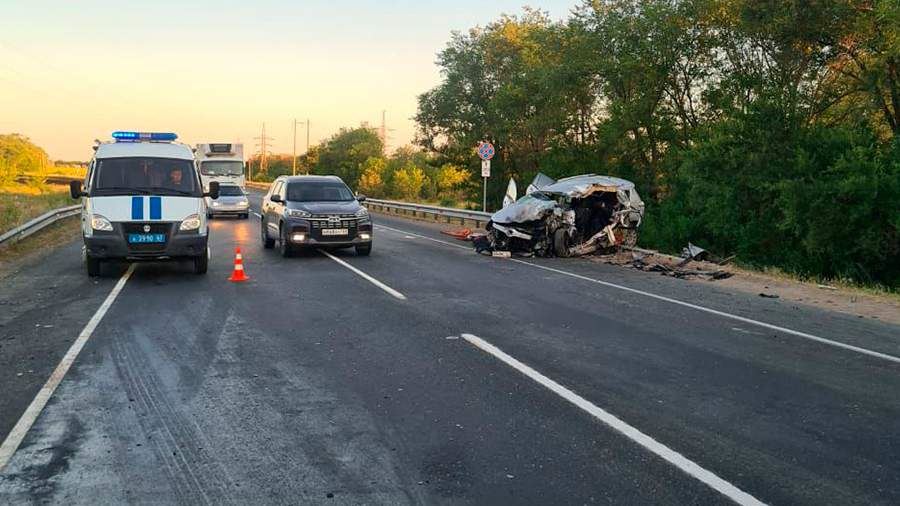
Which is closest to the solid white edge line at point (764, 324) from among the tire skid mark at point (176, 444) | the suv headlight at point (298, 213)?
the suv headlight at point (298, 213)

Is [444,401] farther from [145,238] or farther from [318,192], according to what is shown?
[318,192]

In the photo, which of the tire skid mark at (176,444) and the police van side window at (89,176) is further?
the police van side window at (89,176)

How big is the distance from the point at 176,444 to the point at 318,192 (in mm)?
13148

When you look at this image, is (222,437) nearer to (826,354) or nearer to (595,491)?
(595,491)

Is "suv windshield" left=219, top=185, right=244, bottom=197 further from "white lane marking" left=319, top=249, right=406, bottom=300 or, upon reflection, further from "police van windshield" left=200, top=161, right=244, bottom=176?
"white lane marking" left=319, top=249, right=406, bottom=300

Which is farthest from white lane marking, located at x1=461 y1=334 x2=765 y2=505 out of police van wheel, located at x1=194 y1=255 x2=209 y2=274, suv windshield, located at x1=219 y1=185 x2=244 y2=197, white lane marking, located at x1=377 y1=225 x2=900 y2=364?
suv windshield, located at x1=219 y1=185 x2=244 y2=197

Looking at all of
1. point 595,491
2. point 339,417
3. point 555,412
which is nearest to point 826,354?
point 555,412

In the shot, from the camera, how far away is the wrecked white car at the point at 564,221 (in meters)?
17.8

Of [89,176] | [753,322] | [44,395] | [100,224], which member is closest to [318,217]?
[89,176]

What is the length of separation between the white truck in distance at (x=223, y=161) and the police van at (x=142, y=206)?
2180cm

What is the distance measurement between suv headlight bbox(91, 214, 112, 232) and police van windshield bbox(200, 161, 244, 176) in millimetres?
23965

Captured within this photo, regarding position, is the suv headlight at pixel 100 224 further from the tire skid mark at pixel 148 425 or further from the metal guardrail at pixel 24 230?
the metal guardrail at pixel 24 230

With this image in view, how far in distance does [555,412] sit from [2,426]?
160 inches

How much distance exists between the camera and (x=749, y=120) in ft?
66.7
